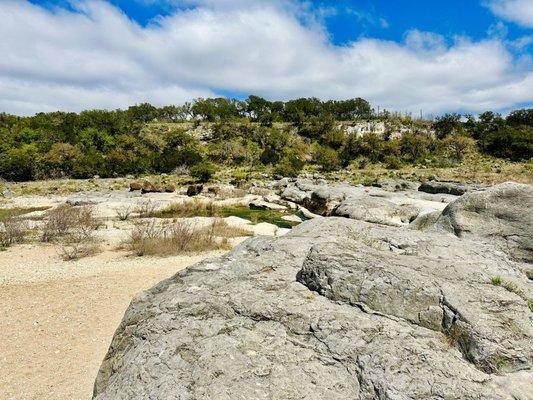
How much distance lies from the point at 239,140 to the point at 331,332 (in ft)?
211

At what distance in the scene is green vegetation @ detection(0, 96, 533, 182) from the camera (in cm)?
5028

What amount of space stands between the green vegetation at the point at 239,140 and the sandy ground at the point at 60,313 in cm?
2975

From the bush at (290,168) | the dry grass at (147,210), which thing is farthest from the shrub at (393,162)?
the dry grass at (147,210)

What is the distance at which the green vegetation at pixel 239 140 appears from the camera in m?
50.3

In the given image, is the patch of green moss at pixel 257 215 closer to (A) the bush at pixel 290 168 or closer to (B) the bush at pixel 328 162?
(A) the bush at pixel 290 168

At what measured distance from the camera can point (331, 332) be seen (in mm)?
3619

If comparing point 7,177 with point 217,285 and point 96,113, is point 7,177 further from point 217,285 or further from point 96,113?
point 217,285

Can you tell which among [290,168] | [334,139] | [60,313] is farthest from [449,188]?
[334,139]

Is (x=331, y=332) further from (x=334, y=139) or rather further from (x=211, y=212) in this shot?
Answer: (x=334, y=139)

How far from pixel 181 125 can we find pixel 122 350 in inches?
2935

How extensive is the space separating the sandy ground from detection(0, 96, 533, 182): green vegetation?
29748mm

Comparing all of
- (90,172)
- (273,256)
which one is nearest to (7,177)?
(90,172)

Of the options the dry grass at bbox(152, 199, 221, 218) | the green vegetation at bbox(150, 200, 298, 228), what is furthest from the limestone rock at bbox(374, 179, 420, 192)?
the dry grass at bbox(152, 199, 221, 218)

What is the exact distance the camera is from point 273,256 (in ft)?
17.2
